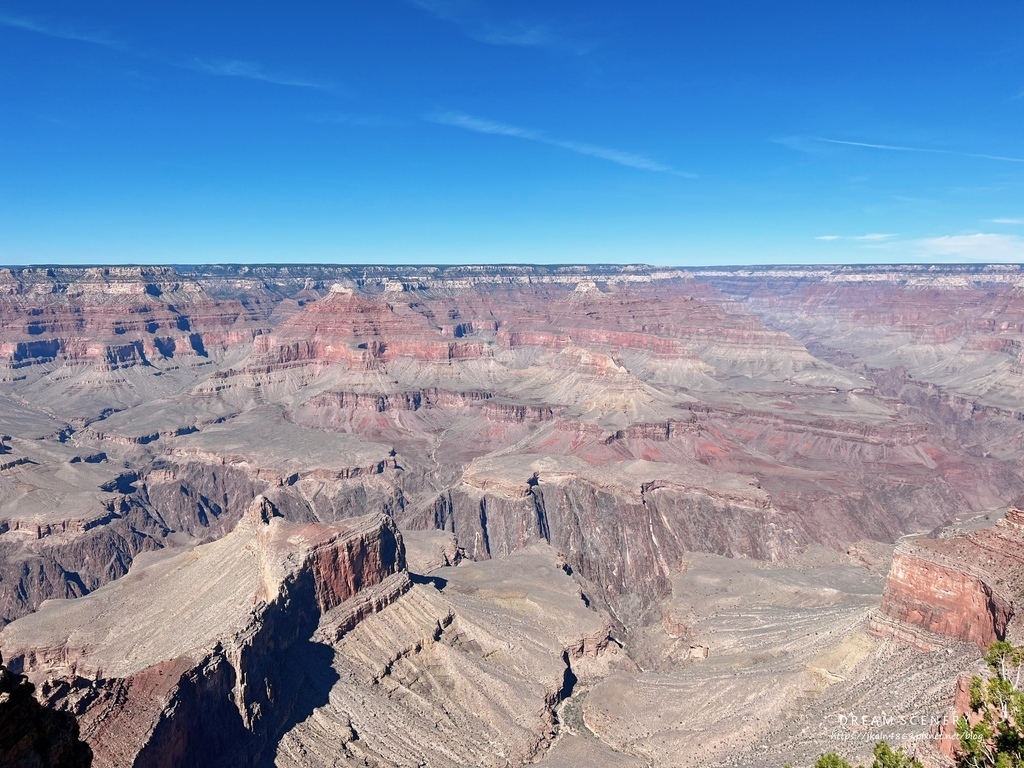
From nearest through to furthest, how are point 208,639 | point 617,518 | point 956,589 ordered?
point 208,639 → point 956,589 → point 617,518

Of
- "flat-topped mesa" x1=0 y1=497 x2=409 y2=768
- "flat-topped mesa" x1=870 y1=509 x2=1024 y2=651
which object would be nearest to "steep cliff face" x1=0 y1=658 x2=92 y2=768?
"flat-topped mesa" x1=0 y1=497 x2=409 y2=768

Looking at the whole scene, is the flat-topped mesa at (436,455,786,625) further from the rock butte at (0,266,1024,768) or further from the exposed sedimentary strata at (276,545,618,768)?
the exposed sedimentary strata at (276,545,618,768)

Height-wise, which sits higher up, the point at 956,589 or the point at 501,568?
the point at 956,589

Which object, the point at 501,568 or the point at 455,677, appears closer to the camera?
the point at 455,677

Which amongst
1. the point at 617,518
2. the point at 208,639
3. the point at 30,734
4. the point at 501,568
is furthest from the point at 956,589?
the point at 617,518

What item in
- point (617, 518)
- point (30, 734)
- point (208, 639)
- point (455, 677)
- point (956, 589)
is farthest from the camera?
point (617, 518)

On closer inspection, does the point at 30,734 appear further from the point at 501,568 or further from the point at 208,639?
the point at 501,568
